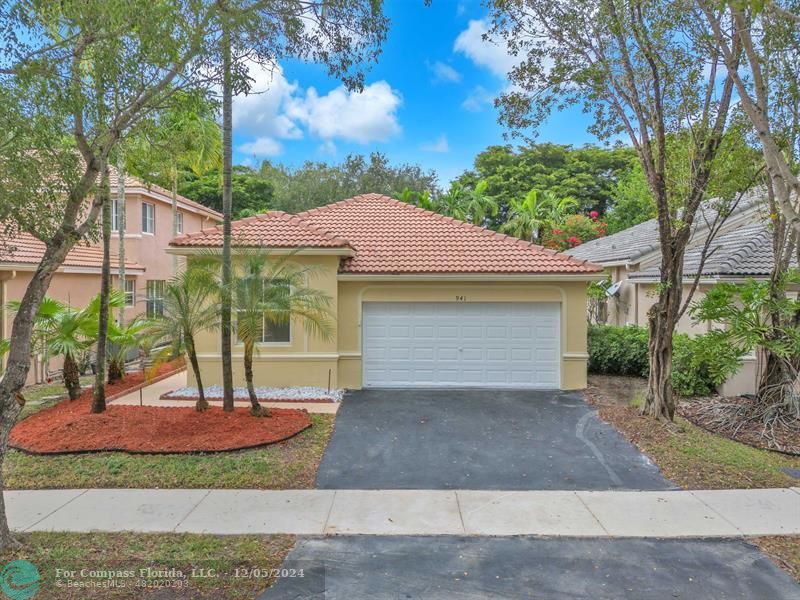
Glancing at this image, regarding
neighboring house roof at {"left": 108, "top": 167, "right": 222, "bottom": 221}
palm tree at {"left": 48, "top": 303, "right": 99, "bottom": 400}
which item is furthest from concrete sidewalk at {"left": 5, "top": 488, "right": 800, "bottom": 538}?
neighboring house roof at {"left": 108, "top": 167, "right": 222, "bottom": 221}

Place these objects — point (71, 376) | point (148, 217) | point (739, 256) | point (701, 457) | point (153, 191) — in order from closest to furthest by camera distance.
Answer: point (701, 457) < point (71, 376) < point (739, 256) < point (153, 191) < point (148, 217)

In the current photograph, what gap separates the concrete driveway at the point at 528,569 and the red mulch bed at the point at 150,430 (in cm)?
351

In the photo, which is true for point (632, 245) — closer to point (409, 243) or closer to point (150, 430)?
point (409, 243)

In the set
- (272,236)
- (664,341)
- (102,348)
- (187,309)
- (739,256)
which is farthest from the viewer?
(739,256)

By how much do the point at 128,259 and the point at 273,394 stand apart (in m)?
11.6

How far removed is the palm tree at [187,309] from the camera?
8.98 meters

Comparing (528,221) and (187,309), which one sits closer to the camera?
(187,309)

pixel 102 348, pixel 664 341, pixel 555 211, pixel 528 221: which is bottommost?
pixel 102 348

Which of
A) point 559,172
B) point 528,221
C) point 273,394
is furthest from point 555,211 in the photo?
point 273,394

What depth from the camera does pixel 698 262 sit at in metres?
13.4

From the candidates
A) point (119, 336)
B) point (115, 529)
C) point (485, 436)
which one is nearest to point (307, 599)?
point (115, 529)

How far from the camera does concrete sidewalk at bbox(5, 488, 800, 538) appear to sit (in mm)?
5484

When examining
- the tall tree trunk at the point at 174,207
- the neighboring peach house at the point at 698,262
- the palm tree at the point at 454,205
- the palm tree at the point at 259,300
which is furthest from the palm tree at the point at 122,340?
the palm tree at the point at 454,205

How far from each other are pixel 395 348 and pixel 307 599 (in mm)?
8616
